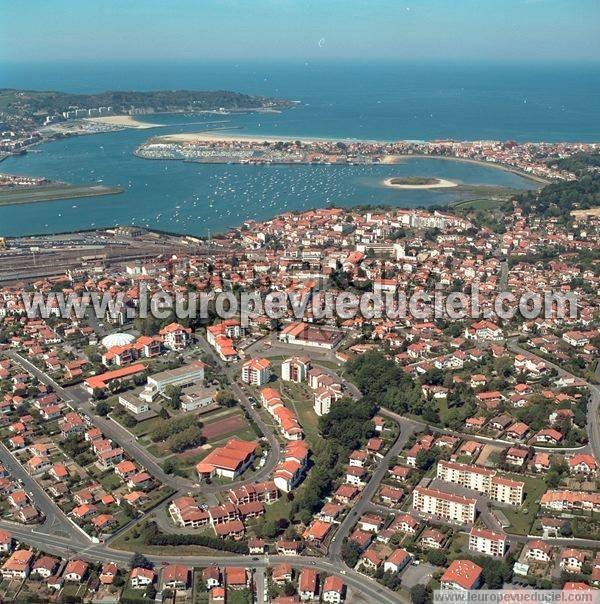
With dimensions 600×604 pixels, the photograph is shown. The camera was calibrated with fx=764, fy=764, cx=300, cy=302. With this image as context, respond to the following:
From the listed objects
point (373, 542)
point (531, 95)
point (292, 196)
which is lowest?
point (373, 542)

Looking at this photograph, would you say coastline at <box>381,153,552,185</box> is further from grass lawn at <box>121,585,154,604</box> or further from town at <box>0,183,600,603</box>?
grass lawn at <box>121,585,154,604</box>

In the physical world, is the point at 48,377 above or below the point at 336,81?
below

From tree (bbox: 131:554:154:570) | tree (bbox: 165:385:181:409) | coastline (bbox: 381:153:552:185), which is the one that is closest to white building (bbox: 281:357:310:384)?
tree (bbox: 165:385:181:409)

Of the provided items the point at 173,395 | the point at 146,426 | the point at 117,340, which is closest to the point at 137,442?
the point at 146,426

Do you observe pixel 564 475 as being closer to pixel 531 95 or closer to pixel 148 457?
pixel 148 457

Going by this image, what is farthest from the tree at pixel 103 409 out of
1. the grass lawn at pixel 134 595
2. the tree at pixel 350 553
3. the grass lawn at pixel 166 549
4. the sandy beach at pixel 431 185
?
the sandy beach at pixel 431 185

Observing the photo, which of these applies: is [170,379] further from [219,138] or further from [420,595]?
[219,138]

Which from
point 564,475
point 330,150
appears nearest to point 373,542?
point 564,475

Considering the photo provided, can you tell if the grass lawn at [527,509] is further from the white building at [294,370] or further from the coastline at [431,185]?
the coastline at [431,185]
